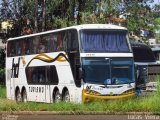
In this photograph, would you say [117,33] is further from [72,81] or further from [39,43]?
[39,43]

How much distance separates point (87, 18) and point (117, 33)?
12.4 m

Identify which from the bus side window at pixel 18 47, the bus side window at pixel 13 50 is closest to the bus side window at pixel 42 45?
the bus side window at pixel 18 47

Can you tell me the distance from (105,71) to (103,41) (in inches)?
57.8

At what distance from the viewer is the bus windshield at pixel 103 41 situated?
25859mm

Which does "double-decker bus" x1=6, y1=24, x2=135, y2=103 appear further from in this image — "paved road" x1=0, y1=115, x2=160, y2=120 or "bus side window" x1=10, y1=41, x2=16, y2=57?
"paved road" x1=0, y1=115, x2=160, y2=120

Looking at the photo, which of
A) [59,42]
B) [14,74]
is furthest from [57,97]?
[14,74]

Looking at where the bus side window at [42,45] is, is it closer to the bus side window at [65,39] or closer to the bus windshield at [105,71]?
the bus side window at [65,39]

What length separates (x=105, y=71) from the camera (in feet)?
84.4

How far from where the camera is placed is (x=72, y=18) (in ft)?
140

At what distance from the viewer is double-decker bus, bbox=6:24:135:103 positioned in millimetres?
25438

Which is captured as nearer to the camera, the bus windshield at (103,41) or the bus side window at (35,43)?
the bus windshield at (103,41)

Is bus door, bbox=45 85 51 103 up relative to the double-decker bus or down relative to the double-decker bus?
down

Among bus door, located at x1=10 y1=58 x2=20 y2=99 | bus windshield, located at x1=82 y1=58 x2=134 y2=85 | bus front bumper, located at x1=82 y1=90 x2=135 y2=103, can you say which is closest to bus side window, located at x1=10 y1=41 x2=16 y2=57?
bus door, located at x1=10 y1=58 x2=20 y2=99

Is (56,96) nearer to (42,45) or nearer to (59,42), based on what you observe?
(59,42)
